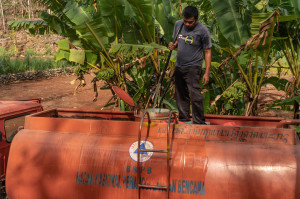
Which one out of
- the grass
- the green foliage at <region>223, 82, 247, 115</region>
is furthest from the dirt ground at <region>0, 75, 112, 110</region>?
the green foliage at <region>223, 82, 247, 115</region>

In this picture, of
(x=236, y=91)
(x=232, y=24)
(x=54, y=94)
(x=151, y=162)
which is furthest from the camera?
(x=54, y=94)

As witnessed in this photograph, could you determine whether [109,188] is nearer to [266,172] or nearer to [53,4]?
[266,172]

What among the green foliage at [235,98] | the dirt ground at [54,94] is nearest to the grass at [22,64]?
the dirt ground at [54,94]

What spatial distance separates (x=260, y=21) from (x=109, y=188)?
3.69 meters

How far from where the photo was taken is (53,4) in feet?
21.6

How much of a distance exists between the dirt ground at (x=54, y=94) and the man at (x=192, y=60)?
7015 millimetres

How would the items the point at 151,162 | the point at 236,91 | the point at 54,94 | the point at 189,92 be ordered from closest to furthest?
the point at 151,162, the point at 189,92, the point at 236,91, the point at 54,94

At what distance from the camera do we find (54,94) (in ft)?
44.2

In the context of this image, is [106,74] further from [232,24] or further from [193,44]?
[232,24]

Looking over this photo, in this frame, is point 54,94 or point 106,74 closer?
point 106,74

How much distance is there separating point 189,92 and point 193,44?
0.67 metres

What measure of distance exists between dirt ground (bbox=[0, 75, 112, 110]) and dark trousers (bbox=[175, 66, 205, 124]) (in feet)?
22.8

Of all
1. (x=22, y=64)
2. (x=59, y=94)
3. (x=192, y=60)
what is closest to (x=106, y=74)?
(x=192, y=60)

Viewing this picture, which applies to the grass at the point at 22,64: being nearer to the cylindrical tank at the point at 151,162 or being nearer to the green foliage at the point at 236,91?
the green foliage at the point at 236,91
